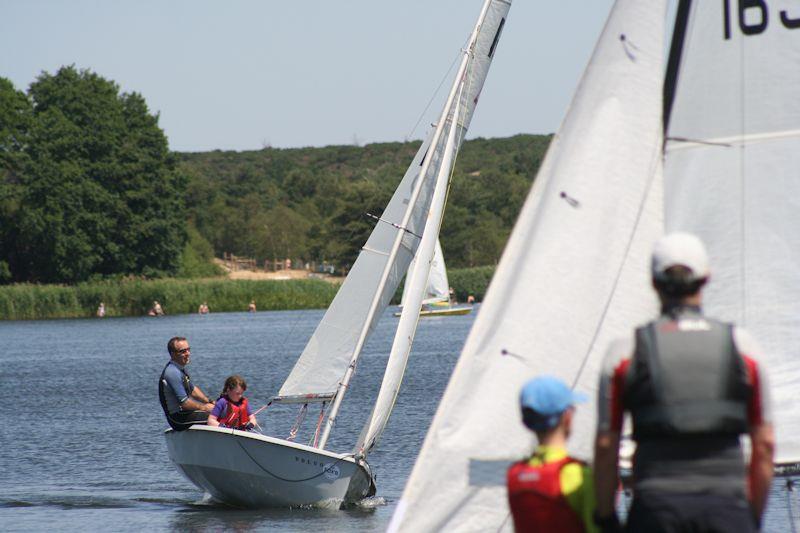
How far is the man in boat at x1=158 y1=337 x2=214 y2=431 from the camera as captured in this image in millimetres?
13156

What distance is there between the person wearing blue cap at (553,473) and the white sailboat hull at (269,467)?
29.8 ft

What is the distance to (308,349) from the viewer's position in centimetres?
1395

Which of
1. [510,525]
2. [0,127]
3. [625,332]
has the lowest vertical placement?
[510,525]

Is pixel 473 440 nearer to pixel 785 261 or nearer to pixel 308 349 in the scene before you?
pixel 785 261

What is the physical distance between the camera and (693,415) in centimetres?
383

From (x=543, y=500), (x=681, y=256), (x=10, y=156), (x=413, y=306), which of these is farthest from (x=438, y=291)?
(x=681, y=256)

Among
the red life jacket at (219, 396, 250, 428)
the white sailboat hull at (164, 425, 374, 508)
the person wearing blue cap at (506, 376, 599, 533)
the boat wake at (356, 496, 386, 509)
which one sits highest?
the person wearing blue cap at (506, 376, 599, 533)

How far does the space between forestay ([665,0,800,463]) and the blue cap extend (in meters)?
2.39

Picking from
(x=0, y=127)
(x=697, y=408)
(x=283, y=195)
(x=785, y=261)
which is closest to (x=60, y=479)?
(x=785, y=261)

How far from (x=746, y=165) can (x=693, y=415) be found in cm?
293

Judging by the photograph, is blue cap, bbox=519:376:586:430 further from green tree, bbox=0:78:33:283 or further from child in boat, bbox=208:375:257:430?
green tree, bbox=0:78:33:283

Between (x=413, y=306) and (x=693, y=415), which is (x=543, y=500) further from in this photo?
(x=413, y=306)

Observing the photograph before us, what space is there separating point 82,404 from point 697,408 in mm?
27215

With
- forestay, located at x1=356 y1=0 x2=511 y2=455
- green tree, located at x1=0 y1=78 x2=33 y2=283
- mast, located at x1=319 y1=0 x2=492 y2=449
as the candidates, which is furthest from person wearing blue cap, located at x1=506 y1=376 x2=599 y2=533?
green tree, located at x1=0 y1=78 x2=33 y2=283
